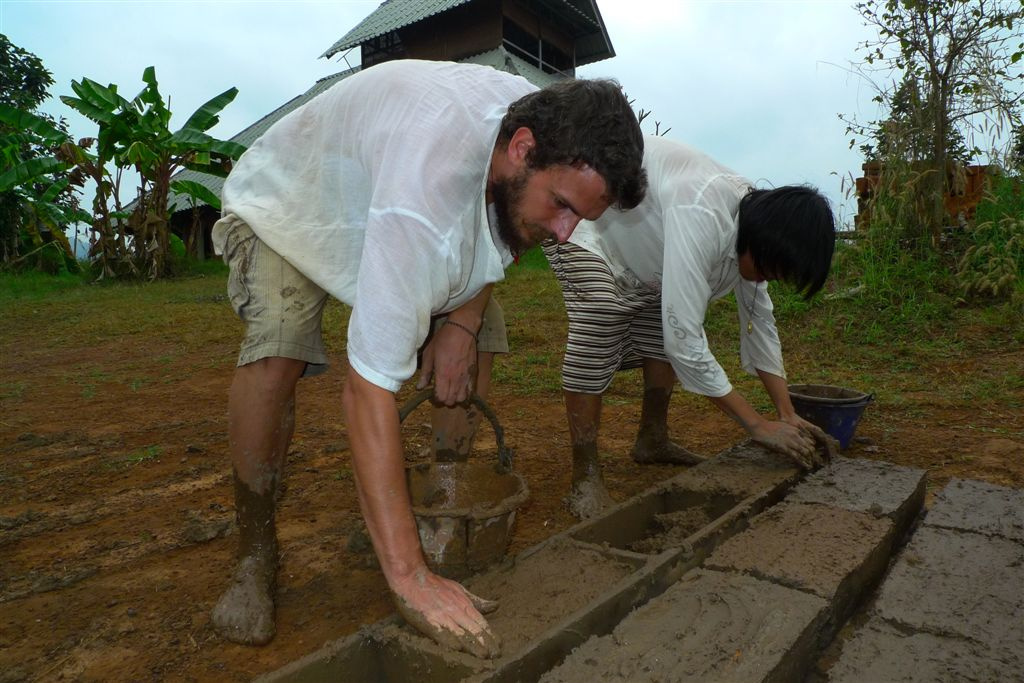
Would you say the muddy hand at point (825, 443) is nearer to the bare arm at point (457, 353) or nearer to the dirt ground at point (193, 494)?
the dirt ground at point (193, 494)

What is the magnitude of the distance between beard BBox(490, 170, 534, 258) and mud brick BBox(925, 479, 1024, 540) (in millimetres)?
1701

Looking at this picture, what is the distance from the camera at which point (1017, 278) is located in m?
5.96

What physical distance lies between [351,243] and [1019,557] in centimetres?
215

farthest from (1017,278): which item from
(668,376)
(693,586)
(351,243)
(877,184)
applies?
(351,243)

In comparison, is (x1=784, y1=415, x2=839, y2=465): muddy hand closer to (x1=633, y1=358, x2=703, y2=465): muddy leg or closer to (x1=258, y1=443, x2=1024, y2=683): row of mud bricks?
(x1=258, y1=443, x2=1024, y2=683): row of mud bricks

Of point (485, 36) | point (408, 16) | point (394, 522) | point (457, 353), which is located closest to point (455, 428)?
Answer: point (457, 353)

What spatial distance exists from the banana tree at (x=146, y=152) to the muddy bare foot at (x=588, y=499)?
33.5ft

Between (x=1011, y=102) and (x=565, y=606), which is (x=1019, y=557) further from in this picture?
(x=1011, y=102)

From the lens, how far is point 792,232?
2.50 metres

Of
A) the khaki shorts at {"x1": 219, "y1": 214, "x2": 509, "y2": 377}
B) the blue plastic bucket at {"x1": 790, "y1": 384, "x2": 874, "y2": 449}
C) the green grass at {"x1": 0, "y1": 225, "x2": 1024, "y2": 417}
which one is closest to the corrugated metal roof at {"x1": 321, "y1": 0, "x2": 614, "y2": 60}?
the green grass at {"x1": 0, "y1": 225, "x2": 1024, "y2": 417}

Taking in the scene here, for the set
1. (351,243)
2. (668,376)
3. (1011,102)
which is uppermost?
(1011,102)

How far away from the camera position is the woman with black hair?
99.0 inches

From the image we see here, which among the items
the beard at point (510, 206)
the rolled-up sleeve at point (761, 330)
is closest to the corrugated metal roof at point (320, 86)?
the rolled-up sleeve at point (761, 330)

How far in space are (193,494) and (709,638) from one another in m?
2.18
